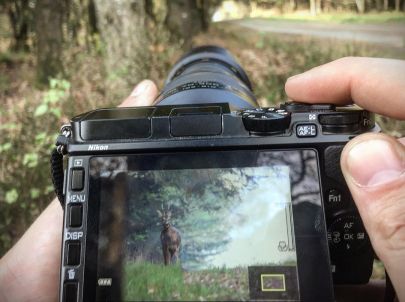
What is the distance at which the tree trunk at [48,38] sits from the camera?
3.89 m

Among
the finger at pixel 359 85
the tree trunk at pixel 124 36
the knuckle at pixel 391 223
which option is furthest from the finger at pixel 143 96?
the tree trunk at pixel 124 36

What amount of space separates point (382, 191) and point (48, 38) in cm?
371

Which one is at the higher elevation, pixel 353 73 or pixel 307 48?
pixel 307 48

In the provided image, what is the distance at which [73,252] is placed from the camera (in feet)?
3.08

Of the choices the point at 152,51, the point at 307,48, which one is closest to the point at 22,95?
the point at 152,51

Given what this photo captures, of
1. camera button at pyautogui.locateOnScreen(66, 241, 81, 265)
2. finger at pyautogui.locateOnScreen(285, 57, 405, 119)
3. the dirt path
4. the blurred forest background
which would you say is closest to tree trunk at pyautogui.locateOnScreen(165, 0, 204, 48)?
the blurred forest background

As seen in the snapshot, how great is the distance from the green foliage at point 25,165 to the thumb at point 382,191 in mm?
1824

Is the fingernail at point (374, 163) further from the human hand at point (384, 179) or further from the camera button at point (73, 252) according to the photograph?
the camera button at point (73, 252)

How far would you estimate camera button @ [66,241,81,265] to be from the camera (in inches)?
36.8

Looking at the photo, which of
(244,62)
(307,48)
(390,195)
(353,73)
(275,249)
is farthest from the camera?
(244,62)

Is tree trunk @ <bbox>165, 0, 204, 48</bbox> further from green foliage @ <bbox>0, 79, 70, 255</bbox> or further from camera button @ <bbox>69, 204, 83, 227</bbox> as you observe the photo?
camera button @ <bbox>69, 204, 83, 227</bbox>

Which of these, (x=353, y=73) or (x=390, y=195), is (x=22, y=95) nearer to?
(x=353, y=73)

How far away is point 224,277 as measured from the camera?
921 millimetres

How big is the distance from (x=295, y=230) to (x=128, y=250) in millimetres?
307
